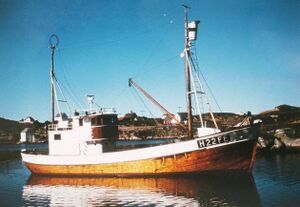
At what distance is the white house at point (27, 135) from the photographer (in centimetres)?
12438

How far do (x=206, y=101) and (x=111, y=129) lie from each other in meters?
9.36

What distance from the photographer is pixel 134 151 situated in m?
26.2

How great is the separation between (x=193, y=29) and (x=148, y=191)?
1435 cm

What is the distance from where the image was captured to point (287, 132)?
46750 millimetres

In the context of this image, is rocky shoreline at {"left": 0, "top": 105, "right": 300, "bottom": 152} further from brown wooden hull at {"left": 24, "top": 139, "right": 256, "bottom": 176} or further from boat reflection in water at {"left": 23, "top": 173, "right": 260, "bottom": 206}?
boat reflection in water at {"left": 23, "top": 173, "right": 260, "bottom": 206}

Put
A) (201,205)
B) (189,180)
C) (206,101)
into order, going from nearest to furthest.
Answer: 1. (201,205)
2. (189,180)
3. (206,101)

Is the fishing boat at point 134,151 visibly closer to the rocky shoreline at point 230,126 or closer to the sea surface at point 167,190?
the sea surface at point 167,190

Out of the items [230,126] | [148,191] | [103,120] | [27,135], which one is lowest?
[148,191]

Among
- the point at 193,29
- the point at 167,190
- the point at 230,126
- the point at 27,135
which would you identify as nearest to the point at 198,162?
the point at 167,190

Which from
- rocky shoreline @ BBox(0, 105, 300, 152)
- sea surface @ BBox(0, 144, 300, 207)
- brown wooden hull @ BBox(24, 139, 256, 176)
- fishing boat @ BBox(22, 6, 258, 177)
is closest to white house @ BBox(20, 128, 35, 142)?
rocky shoreline @ BBox(0, 105, 300, 152)

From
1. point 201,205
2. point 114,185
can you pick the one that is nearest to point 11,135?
point 114,185

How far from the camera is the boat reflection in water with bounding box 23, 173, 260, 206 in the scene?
18484mm

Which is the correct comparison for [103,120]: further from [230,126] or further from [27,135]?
[27,135]

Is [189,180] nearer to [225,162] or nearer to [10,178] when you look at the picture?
[225,162]
